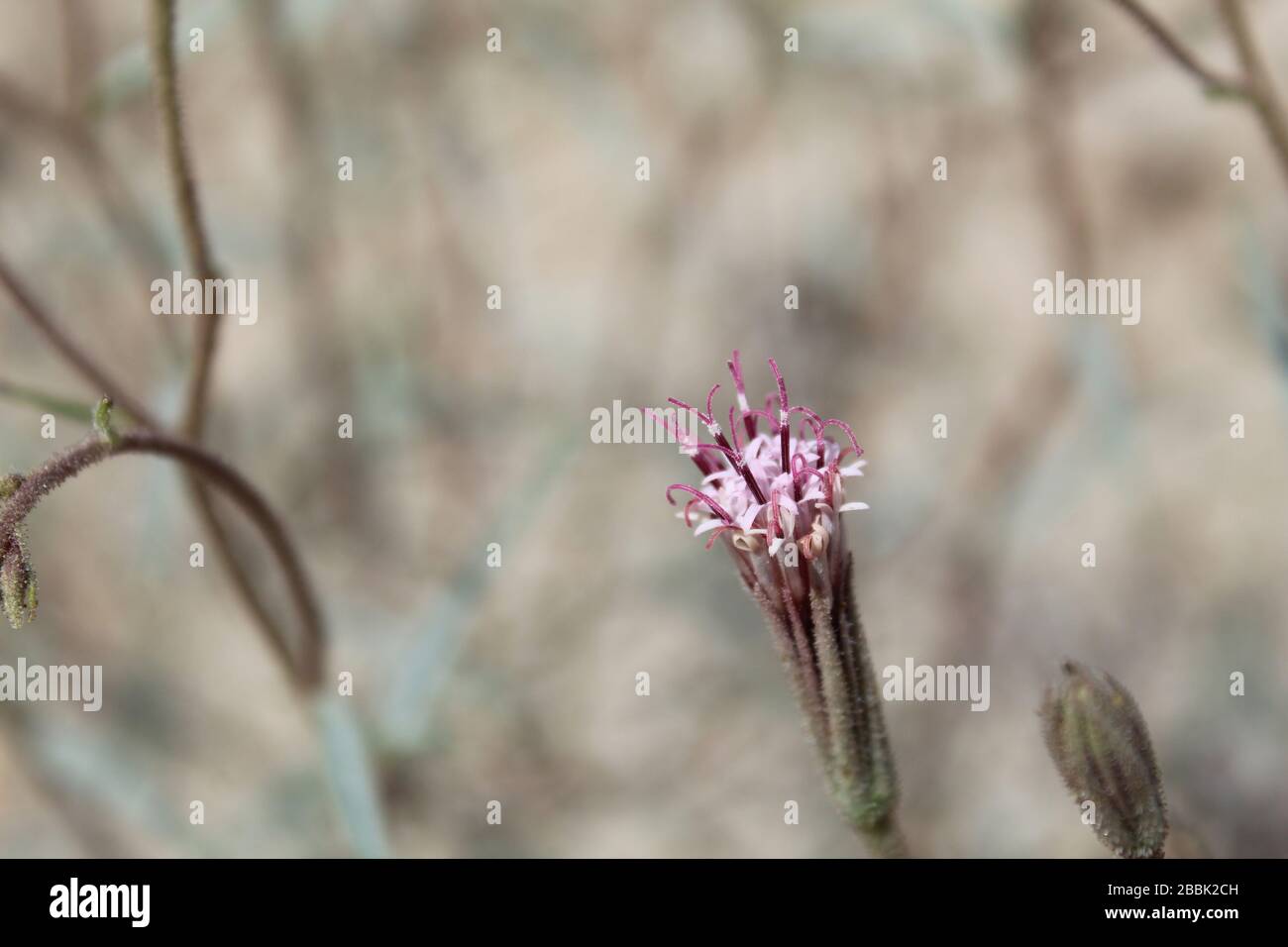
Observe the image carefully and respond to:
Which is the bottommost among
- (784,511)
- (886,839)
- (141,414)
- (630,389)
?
(886,839)

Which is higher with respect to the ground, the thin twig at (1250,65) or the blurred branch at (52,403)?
the thin twig at (1250,65)
